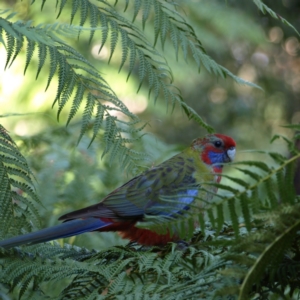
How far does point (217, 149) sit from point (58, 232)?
1.06 m

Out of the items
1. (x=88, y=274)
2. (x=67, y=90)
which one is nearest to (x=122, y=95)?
(x=67, y=90)

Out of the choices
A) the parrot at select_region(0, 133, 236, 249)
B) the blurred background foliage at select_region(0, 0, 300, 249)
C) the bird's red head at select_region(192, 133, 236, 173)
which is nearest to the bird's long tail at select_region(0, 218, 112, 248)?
the parrot at select_region(0, 133, 236, 249)

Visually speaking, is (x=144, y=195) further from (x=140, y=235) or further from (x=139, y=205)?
(x=140, y=235)

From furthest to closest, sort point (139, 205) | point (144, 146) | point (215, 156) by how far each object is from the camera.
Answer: point (144, 146), point (215, 156), point (139, 205)

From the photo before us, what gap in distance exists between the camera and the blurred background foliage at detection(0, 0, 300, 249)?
254cm

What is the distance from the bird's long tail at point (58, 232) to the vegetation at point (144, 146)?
0.09 ft

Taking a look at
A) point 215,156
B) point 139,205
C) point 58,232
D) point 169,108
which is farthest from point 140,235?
point 169,108

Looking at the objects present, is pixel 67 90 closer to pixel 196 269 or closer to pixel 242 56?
pixel 196 269

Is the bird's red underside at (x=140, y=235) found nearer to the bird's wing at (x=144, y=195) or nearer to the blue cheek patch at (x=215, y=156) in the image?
the bird's wing at (x=144, y=195)

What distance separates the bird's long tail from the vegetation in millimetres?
28

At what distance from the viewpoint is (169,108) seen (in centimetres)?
530

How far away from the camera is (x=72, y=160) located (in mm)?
2609

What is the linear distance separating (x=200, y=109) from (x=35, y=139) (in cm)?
338

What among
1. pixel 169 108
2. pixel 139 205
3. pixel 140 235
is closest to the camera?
pixel 140 235
